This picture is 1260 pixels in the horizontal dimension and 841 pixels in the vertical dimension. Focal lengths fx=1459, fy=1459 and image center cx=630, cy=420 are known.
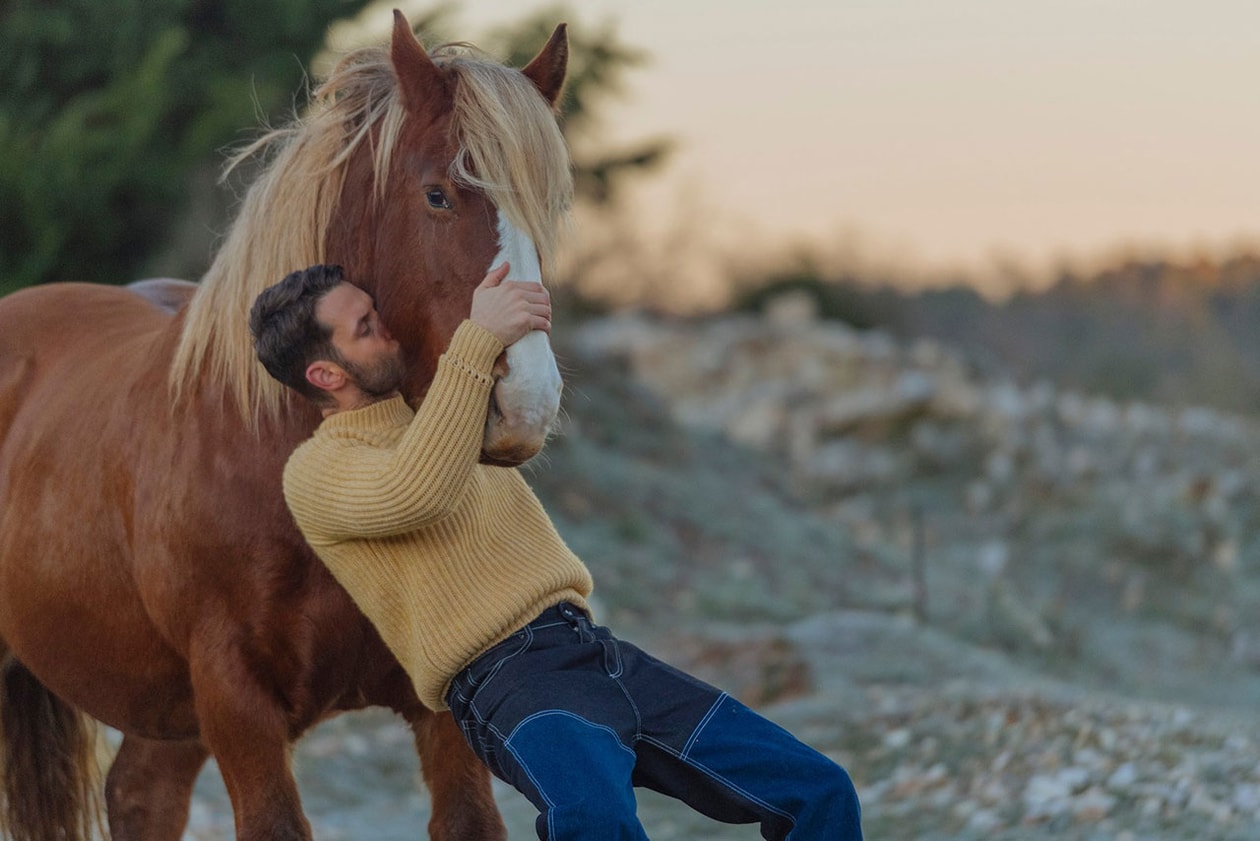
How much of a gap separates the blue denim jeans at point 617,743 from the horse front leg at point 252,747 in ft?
1.17

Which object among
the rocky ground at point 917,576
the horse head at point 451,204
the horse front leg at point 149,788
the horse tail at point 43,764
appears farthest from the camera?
the rocky ground at point 917,576

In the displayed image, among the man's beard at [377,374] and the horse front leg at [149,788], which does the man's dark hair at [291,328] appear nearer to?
the man's beard at [377,374]

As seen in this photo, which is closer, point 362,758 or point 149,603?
point 149,603

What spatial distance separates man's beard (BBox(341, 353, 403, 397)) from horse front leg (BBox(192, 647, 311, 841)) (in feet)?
1.84

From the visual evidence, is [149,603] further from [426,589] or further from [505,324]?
[505,324]

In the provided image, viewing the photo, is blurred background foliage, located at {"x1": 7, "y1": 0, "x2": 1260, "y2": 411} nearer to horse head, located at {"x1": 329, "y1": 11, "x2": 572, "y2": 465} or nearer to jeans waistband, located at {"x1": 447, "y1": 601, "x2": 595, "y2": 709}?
horse head, located at {"x1": 329, "y1": 11, "x2": 572, "y2": 465}

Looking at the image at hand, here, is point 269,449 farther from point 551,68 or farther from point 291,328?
point 551,68

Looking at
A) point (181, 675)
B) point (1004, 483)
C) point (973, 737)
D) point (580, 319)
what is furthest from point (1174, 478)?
point (181, 675)

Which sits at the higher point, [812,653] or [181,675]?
[181,675]

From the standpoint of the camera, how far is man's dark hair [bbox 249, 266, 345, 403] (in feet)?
8.20

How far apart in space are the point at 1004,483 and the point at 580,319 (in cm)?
411

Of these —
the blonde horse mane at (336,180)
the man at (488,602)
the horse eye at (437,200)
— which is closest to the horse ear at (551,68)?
the blonde horse mane at (336,180)

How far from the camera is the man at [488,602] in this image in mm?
2303

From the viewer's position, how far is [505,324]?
2.29 meters
